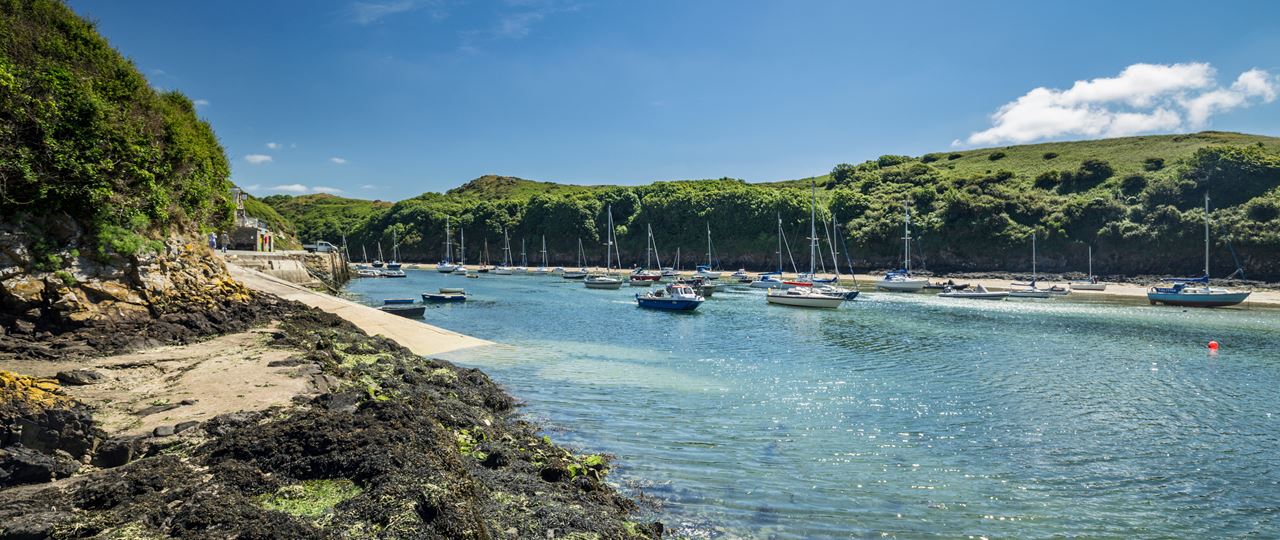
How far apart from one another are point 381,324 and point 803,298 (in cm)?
3282

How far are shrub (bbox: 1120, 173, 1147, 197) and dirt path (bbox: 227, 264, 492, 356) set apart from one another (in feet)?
338

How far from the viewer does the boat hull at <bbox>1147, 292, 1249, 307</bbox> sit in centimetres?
5159

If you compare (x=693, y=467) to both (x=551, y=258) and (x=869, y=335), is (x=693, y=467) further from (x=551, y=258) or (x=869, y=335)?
(x=551, y=258)

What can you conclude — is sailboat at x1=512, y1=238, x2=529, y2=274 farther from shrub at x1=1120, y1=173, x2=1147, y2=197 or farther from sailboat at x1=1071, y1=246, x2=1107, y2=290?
shrub at x1=1120, y1=173, x2=1147, y2=197

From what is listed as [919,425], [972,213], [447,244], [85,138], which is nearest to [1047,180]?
[972,213]

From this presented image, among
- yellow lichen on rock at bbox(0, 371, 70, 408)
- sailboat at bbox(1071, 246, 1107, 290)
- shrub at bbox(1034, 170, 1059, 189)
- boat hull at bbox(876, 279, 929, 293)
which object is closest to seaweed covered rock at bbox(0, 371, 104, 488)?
yellow lichen on rock at bbox(0, 371, 70, 408)

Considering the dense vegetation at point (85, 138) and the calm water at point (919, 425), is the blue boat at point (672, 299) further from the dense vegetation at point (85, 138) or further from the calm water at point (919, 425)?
the dense vegetation at point (85, 138)

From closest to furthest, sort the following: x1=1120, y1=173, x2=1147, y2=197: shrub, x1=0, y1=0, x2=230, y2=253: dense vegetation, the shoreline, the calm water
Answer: the calm water, x1=0, y1=0, x2=230, y2=253: dense vegetation, the shoreline, x1=1120, y1=173, x2=1147, y2=197: shrub

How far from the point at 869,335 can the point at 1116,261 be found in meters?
70.9

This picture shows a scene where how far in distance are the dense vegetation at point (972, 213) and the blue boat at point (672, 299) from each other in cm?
6427

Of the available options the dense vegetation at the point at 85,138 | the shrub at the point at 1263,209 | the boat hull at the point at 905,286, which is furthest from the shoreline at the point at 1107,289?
the dense vegetation at the point at 85,138

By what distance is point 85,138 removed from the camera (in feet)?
53.5

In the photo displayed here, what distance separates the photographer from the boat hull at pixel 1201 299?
169ft

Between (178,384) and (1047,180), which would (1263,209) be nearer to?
(1047,180)
